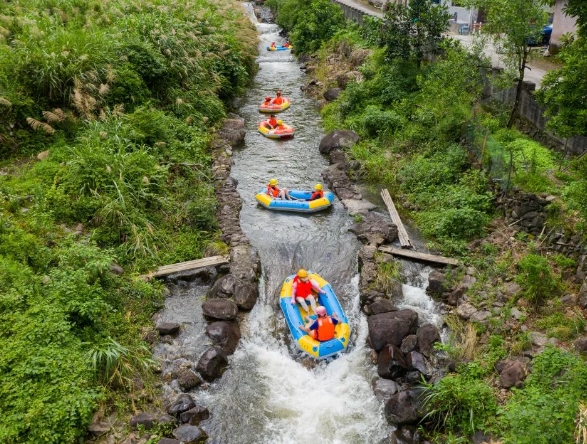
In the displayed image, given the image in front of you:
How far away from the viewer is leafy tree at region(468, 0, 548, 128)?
39.2ft

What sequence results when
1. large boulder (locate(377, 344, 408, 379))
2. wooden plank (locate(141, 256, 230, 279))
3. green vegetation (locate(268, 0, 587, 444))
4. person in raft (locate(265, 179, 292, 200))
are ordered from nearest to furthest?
green vegetation (locate(268, 0, 587, 444))
large boulder (locate(377, 344, 408, 379))
wooden plank (locate(141, 256, 230, 279))
person in raft (locate(265, 179, 292, 200))

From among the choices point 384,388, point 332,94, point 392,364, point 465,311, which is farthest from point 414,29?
point 384,388

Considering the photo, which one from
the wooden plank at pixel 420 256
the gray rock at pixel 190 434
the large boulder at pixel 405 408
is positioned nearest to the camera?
the gray rock at pixel 190 434

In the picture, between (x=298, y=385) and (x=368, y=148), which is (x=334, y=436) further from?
(x=368, y=148)

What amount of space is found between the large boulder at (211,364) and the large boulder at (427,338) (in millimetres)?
4002

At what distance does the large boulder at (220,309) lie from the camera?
397 inches

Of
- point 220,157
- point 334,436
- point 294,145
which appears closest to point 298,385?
point 334,436

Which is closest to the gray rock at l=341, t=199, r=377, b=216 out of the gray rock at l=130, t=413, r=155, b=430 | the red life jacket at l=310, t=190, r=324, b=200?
the red life jacket at l=310, t=190, r=324, b=200

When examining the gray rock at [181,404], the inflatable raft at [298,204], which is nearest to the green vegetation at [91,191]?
the gray rock at [181,404]

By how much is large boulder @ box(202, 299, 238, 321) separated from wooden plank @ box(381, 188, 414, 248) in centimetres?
504

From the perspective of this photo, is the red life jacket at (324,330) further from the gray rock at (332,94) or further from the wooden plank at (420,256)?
the gray rock at (332,94)

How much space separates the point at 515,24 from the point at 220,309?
34.5ft

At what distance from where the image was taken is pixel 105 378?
8.11 m

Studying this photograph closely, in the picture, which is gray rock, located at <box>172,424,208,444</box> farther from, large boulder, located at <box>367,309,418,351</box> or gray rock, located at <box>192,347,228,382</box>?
large boulder, located at <box>367,309,418,351</box>
